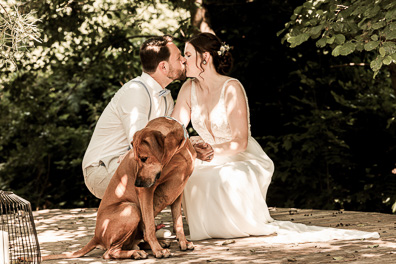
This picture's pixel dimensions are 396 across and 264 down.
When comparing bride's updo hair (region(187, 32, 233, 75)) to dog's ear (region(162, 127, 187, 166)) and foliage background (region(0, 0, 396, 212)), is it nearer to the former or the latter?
dog's ear (region(162, 127, 187, 166))

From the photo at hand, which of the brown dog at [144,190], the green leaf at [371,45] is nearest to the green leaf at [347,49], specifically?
the green leaf at [371,45]

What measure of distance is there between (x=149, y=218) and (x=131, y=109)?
1.11m

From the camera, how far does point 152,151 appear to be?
155 inches

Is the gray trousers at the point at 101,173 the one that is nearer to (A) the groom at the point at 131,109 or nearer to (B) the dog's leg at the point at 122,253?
(A) the groom at the point at 131,109

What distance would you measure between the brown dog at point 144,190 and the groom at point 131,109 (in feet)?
2.12

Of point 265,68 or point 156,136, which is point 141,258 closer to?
point 156,136

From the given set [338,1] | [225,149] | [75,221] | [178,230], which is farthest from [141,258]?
[338,1]

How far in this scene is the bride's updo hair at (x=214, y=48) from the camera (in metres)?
5.28

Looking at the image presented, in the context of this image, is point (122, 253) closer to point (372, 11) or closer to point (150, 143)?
point (150, 143)

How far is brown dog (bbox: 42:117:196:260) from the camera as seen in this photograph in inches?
155

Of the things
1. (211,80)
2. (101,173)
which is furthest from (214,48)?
(101,173)

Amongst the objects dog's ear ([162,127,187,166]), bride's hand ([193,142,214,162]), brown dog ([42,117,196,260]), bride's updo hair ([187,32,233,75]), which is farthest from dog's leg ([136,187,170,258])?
bride's updo hair ([187,32,233,75])

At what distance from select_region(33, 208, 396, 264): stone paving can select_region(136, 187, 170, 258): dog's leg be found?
66 mm

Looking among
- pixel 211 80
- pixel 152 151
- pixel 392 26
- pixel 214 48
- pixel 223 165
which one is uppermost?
pixel 214 48
